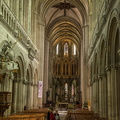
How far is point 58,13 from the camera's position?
44.1m

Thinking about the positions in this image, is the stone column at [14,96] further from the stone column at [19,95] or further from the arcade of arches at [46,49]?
the stone column at [19,95]

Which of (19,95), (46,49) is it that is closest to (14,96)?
(19,95)

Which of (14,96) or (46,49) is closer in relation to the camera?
(14,96)

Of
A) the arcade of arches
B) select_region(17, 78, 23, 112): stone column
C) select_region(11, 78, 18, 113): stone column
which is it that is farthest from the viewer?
select_region(17, 78, 23, 112): stone column

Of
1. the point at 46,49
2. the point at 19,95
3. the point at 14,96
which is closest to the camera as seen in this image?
the point at 14,96

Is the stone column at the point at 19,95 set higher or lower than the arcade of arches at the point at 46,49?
lower

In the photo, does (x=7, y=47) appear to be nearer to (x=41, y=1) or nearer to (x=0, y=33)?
(x=0, y=33)

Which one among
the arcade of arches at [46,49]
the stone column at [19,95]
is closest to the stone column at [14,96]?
the arcade of arches at [46,49]

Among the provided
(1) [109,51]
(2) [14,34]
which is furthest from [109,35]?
(2) [14,34]

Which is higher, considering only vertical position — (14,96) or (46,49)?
(46,49)

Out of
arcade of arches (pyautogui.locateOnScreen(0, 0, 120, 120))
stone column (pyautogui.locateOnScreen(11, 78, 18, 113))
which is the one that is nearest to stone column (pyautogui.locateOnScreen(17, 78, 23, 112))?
arcade of arches (pyautogui.locateOnScreen(0, 0, 120, 120))

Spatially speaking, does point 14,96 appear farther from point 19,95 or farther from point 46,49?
point 46,49

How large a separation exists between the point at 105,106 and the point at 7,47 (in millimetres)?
8346

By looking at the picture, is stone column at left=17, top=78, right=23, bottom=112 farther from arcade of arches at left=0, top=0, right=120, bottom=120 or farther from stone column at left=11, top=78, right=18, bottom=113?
stone column at left=11, top=78, right=18, bottom=113
